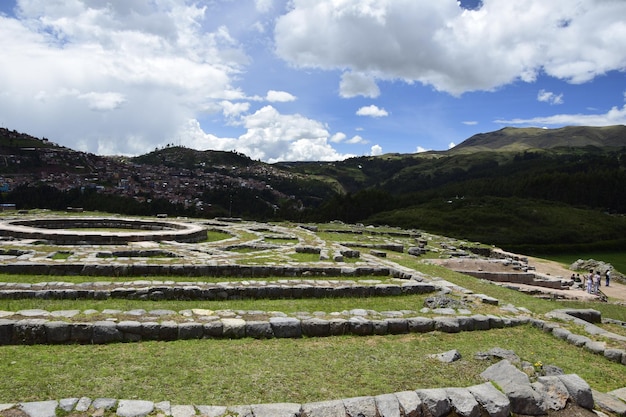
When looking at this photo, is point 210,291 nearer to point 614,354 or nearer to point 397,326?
point 397,326

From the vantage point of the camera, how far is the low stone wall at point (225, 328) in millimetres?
8430

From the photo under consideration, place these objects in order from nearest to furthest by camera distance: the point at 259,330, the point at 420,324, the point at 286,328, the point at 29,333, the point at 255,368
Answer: the point at 255,368 < the point at 29,333 < the point at 259,330 < the point at 286,328 < the point at 420,324

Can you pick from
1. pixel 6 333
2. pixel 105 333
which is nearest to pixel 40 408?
pixel 105 333

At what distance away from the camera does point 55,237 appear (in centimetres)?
2014

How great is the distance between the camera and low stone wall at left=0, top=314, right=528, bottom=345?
843cm

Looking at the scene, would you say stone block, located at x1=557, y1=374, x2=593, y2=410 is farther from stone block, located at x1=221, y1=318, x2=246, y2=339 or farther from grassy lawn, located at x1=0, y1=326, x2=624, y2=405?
stone block, located at x1=221, y1=318, x2=246, y2=339

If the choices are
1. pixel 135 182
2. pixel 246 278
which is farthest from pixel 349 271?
pixel 135 182

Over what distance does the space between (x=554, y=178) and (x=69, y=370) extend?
126119 millimetres

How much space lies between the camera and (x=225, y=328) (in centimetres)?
939

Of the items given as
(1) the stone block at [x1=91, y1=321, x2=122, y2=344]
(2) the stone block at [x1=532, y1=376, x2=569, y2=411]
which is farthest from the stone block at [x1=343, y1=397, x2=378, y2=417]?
(1) the stone block at [x1=91, y1=321, x2=122, y2=344]

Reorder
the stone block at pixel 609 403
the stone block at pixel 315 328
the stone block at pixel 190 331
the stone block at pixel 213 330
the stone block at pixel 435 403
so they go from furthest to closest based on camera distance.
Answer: the stone block at pixel 315 328 < the stone block at pixel 213 330 < the stone block at pixel 190 331 < the stone block at pixel 609 403 < the stone block at pixel 435 403

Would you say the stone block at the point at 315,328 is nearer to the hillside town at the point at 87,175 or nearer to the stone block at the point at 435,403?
the stone block at the point at 435,403

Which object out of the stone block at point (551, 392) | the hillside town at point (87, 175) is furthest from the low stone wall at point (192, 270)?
the hillside town at point (87, 175)

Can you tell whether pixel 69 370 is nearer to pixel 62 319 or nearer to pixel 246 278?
pixel 62 319
